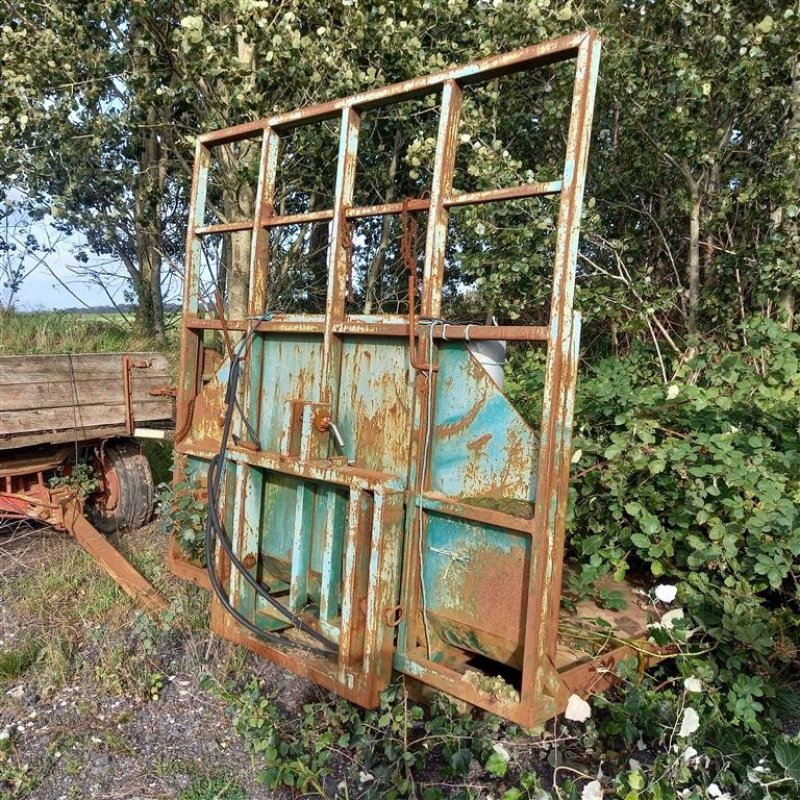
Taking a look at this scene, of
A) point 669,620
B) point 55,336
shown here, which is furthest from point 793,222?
point 55,336

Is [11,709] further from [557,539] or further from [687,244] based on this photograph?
[687,244]

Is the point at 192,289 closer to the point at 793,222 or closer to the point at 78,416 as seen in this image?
the point at 78,416

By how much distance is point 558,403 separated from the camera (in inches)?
89.3

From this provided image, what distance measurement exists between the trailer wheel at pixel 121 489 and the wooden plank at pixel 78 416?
0.43m

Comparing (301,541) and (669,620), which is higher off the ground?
(301,541)

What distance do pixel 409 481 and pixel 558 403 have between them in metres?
0.69

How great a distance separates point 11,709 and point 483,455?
2653 mm

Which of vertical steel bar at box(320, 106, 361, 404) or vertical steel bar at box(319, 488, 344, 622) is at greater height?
vertical steel bar at box(320, 106, 361, 404)

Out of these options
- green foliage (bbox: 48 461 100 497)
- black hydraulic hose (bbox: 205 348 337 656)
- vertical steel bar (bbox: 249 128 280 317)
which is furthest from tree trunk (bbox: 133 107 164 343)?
black hydraulic hose (bbox: 205 348 337 656)

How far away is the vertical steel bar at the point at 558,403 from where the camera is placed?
225cm

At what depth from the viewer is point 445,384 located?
2609 mm

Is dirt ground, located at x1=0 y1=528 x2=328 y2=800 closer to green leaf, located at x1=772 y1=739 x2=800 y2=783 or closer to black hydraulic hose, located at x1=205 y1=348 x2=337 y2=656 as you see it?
black hydraulic hose, located at x1=205 y1=348 x2=337 y2=656

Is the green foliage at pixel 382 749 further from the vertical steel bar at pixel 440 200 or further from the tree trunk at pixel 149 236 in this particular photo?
the tree trunk at pixel 149 236

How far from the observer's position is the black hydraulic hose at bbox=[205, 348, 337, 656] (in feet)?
9.46
